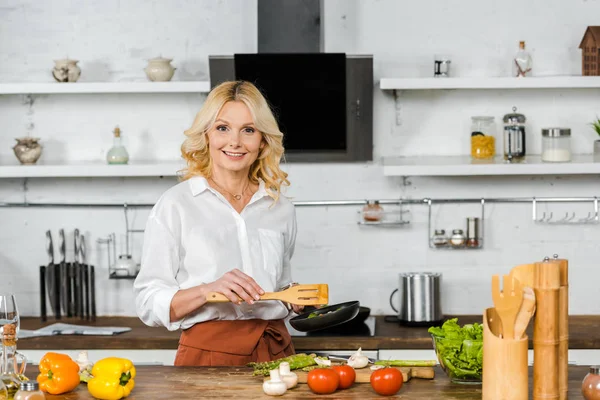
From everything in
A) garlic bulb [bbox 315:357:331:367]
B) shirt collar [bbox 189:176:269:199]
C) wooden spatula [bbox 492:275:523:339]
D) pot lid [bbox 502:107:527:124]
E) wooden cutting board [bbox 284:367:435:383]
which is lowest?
wooden cutting board [bbox 284:367:435:383]

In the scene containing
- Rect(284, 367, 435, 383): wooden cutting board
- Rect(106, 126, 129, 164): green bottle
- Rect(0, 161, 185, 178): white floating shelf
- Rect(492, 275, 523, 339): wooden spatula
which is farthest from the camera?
Rect(106, 126, 129, 164): green bottle

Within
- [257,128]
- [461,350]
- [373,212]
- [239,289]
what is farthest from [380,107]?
[461,350]

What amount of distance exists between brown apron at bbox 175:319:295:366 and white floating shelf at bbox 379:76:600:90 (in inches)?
73.6

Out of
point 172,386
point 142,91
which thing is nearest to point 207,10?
point 142,91

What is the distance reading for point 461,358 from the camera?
7.38 ft

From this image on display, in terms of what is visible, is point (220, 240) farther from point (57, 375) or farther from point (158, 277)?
point (57, 375)

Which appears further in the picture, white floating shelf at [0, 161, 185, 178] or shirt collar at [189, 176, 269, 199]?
white floating shelf at [0, 161, 185, 178]

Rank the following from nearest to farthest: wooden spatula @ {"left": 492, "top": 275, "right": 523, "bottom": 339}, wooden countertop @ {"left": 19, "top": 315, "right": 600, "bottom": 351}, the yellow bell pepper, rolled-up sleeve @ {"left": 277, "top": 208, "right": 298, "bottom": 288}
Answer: wooden spatula @ {"left": 492, "top": 275, "right": 523, "bottom": 339}, the yellow bell pepper, rolled-up sleeve @ {"left": 277, "top": 208, "right": 298, "bottom": 288}, wooden countertop @ {"left": 19, "top": 315, "right": 600, "bottom": 351}

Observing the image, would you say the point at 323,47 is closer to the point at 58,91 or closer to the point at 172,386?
the point at 58,91

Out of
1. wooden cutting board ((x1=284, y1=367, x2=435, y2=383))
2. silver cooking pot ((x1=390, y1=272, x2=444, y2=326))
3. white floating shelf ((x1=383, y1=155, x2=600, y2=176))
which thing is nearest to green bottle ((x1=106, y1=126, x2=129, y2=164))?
white floating shelf ((x1=383, y1=155, x2=600, y2=176))

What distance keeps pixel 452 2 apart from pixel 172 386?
9.60 feet

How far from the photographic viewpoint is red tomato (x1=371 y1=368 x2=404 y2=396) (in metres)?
2.17

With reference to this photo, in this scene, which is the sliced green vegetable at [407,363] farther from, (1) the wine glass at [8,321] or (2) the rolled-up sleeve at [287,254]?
(1) the wine glass at [8,321]

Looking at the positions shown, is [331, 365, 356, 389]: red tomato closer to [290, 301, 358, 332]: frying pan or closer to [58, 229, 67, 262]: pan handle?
[290, 301, 358, 332]: frying pan
